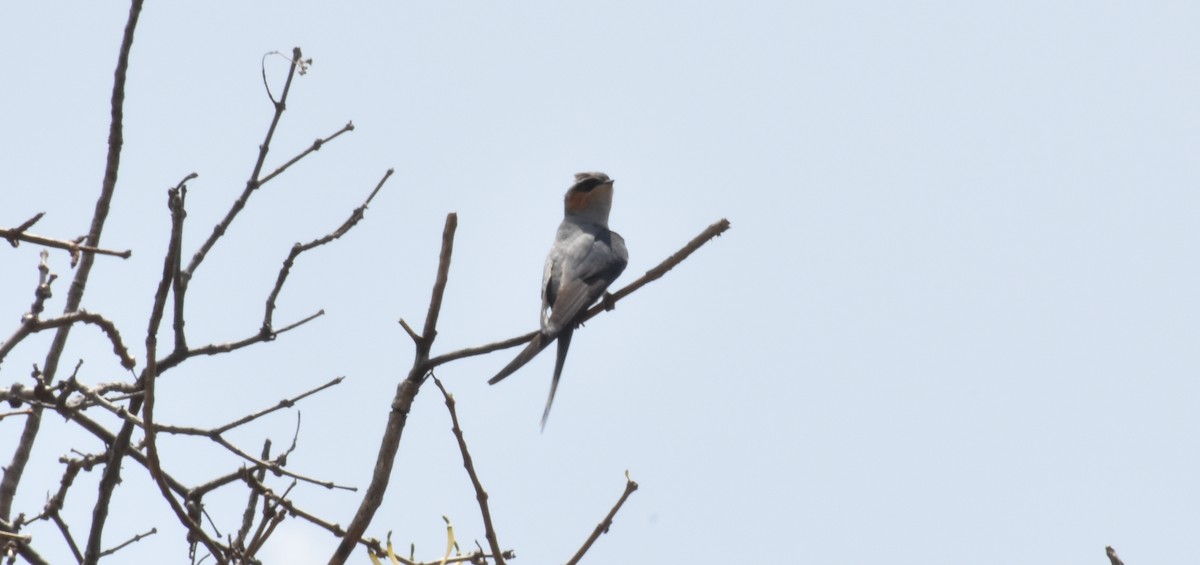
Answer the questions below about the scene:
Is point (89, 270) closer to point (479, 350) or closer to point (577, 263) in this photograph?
point (479, 350)

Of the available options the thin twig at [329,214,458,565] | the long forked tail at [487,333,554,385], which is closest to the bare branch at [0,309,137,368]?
the thin twig at [329,214,458,565]

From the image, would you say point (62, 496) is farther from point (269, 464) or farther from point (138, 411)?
point (269, 464)

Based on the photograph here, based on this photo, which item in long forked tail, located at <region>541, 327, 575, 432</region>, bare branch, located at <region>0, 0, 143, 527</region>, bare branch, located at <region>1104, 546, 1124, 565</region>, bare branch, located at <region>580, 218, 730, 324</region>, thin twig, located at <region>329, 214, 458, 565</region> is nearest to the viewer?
bare branch, located at <region>1104, 546, 1124, 565</region>

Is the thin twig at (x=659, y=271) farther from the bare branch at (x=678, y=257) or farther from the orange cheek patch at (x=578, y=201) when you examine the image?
the orange cheek patch at (x=578, y=201)

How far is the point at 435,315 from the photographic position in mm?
3246

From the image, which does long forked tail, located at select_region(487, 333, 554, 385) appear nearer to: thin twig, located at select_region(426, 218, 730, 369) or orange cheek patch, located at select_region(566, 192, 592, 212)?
thin twig, located at select_region(426, 218, 730, 369)

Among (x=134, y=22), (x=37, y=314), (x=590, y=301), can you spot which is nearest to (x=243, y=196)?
(x=134, y=22)

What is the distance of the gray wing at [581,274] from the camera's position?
21.8 feet

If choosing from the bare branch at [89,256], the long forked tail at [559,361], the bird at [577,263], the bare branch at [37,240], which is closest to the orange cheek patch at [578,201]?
the bird at [577,263]

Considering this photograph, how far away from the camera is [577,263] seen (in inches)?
306

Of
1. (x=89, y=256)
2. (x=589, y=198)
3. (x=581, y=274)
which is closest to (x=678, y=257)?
(x=89, y=256)

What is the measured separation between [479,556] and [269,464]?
0.59 meters

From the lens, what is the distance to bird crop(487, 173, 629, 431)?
6473 mm

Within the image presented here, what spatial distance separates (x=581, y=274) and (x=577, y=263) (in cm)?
26
